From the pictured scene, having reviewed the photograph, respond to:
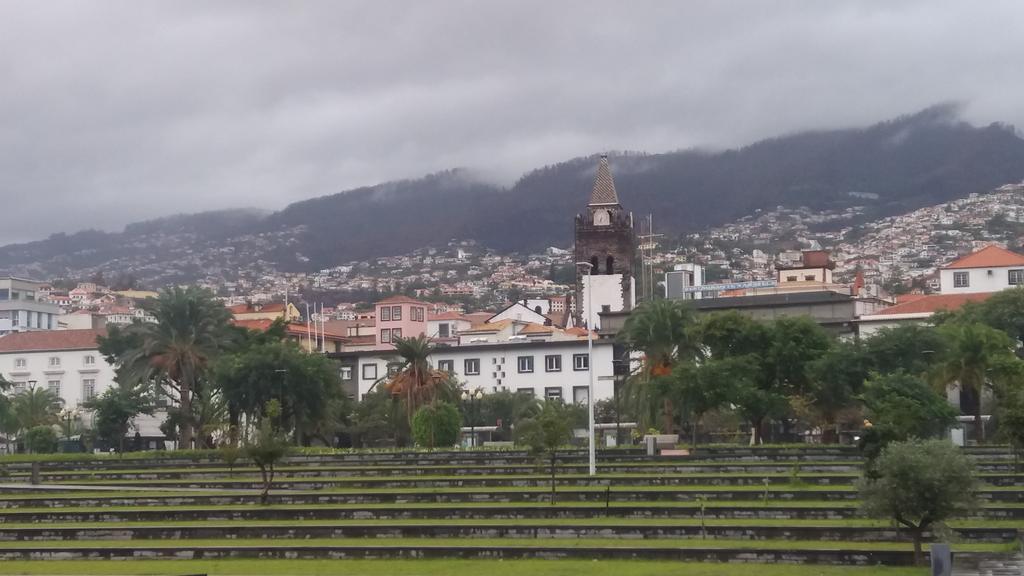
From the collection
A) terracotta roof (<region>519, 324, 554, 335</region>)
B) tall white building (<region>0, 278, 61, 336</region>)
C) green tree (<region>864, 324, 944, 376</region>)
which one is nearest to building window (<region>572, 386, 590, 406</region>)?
terracotta roof (<region>519, 324, 554, 335</region>)

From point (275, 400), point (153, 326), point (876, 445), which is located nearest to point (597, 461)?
point (876, 445)

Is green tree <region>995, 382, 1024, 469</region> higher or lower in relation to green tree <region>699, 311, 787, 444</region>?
lower

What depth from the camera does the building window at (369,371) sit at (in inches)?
3661

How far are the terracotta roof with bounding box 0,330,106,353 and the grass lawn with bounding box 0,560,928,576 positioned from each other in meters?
66.8

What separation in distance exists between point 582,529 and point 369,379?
61.4 meters

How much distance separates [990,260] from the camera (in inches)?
3804

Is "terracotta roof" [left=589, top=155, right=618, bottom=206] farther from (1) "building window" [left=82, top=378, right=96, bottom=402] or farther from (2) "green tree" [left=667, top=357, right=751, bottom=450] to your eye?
(2) "green tree" [left=667, top=357, right=751, bottom=450]

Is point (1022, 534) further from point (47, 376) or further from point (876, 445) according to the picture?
point (47, 376)

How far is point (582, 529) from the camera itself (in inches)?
1292

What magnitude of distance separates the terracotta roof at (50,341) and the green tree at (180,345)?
102ft

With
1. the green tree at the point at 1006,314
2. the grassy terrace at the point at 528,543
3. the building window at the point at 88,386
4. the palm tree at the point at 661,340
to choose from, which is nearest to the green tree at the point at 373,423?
the palm tree at the point at 661,340

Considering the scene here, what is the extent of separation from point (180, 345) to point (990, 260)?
5702 centimetres

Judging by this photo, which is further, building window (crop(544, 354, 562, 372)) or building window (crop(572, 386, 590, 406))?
building window (crop(544, 354, 562, 372))

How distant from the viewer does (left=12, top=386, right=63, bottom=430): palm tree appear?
78.6m
